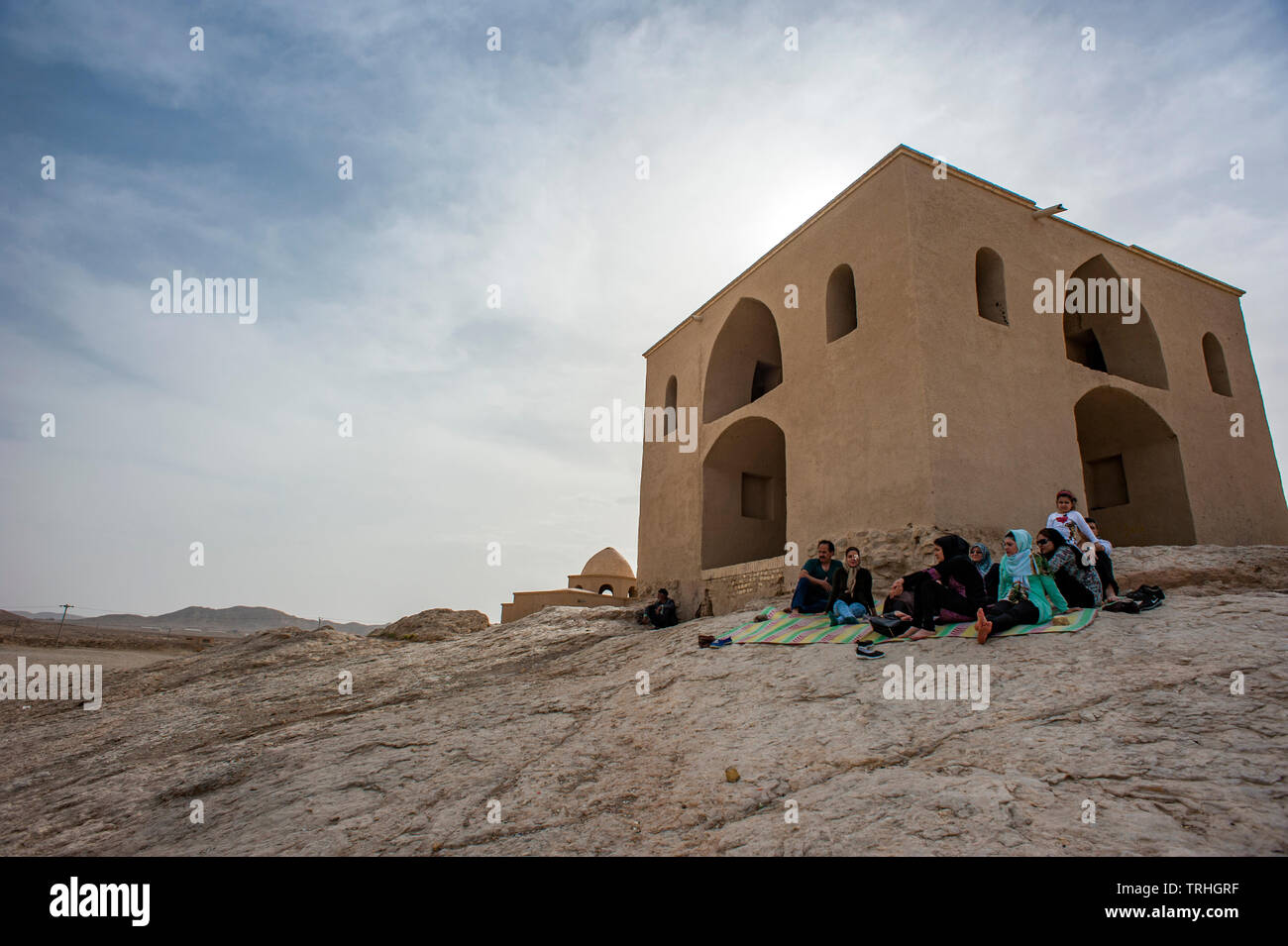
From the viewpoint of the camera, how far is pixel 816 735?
14.4ft

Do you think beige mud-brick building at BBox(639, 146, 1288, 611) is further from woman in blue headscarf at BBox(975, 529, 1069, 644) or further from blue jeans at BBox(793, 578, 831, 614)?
woman in blue headscarf at BBox(975, 529, 1069, 644)

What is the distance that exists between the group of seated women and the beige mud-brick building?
185 cm

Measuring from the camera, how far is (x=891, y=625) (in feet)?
20.3

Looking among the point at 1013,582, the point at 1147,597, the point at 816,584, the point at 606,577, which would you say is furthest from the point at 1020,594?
the point at 606,577

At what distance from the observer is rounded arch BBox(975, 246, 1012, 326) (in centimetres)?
1027

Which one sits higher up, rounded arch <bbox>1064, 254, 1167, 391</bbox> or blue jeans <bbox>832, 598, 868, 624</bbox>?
rounded arch <bbox>1064, 254, 1167, 391</bbox>

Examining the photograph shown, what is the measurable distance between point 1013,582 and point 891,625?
111 centimetres

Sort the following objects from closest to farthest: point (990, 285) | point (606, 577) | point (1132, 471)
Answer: point (990, 285)
point (1132, 471)
point (606, 577)

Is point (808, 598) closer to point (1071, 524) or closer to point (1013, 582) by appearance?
point (1013, 582)

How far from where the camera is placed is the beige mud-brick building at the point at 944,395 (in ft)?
30.4

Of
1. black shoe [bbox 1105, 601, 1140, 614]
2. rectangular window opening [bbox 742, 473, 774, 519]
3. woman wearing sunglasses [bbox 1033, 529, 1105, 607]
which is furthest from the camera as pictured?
rectangular window opening [bbox 742, 473, 774, 519]

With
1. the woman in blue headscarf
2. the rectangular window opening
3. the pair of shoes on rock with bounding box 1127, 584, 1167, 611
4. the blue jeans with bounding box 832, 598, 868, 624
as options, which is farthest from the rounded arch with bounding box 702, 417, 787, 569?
the pair of shoes on rock with bounding box 1127, 584, 1167, 611

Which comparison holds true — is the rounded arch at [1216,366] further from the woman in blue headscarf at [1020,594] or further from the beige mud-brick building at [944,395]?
the woman in blue headscarf at [1020,594]
